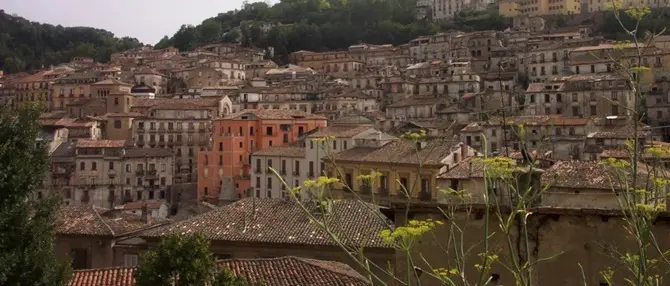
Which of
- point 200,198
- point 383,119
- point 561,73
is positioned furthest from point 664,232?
point 561,73

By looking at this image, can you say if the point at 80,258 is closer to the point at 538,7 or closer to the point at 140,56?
the point at 140,56

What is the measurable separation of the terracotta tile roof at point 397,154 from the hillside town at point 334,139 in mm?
105

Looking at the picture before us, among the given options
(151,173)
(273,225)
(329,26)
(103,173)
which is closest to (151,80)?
(151,173)

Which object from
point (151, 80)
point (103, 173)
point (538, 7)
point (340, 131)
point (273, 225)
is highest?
point (538, 7)

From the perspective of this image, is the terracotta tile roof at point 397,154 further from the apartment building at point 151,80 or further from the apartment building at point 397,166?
the apartment building at point 151,80

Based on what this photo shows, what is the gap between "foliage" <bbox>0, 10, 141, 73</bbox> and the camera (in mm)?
110000

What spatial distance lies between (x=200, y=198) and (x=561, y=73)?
3476cm

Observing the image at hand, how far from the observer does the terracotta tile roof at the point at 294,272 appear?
560 inches

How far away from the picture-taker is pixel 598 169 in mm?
21406

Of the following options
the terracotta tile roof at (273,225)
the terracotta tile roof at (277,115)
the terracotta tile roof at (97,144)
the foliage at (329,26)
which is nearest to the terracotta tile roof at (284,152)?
the terracotta tile roof at (277,115)

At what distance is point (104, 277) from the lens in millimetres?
14789

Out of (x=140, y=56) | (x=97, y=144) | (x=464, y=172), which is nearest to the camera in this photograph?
(x=464, y=172)

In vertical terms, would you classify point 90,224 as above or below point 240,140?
below

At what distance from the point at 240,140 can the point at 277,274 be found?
122ft
